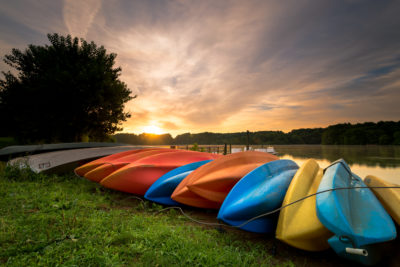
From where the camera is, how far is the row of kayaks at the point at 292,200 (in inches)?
56.7

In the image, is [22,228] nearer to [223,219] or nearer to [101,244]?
[101,244]

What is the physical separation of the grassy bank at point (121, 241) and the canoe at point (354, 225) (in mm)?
318

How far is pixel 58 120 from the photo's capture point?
9.44 metres

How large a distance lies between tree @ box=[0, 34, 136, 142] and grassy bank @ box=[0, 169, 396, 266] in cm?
798

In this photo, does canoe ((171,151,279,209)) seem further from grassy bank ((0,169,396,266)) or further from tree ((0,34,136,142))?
tree ((0,34,136,142))

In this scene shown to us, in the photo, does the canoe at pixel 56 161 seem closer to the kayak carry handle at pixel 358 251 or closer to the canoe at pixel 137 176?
the canoe at pixel 137 176

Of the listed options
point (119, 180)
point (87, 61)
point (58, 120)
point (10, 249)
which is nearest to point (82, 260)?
point (10, 249)

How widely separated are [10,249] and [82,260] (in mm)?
560

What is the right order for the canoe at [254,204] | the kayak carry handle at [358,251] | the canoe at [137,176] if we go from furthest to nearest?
the canoe at [137,176], the canoe at [254,204], the kayak carry handle at [358,251]

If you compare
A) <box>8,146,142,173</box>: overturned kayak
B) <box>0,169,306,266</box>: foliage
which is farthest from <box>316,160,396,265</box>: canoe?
<box>8,146,142,173</box>: overturned kayak

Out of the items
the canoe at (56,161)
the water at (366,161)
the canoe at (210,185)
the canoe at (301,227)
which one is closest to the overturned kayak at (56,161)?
the canoe at (56,161)

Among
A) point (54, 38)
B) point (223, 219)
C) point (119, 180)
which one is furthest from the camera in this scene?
point (54, 38)

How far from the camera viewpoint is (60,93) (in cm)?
912

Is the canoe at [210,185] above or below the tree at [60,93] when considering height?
below
